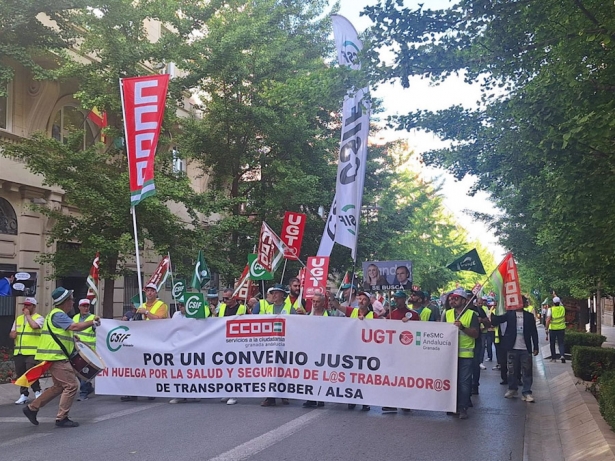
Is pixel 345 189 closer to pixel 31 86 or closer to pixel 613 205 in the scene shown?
pixel 613 205

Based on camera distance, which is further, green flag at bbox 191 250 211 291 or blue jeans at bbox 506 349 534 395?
green flag at bbox 191 250 211 291

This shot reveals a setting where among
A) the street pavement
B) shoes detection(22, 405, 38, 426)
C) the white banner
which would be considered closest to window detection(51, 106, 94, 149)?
the white banner

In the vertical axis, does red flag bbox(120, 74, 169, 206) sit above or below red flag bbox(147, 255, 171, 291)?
above

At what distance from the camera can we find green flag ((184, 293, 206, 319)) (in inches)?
434

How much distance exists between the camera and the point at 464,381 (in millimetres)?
9398

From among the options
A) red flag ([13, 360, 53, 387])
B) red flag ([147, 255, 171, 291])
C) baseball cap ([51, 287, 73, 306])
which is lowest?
red flag ([13, 360, 53, 387])

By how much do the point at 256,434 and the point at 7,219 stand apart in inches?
553

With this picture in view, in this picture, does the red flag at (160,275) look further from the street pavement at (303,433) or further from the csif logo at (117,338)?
the street pavement at (303,433)

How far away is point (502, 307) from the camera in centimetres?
1077

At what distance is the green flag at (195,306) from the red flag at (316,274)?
6.80ft

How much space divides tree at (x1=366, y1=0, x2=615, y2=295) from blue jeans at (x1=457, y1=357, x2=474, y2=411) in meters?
2.60

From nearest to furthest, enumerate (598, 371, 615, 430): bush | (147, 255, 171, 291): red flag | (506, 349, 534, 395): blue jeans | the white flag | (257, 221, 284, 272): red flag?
(598, 371, 615, 430): bush
(506, 349, 534, 395): blue jeans
the white flag
(257, 221, 284, 272): red flag
(147, 255, 171, 291): red flag

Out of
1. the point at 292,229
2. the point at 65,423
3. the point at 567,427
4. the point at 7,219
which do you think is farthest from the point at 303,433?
the point at 7,219

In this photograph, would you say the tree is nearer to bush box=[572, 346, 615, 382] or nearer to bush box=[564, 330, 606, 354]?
bush box=[572, 346, 615, 382]
